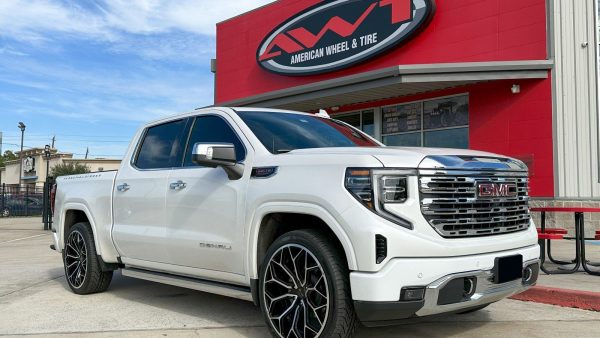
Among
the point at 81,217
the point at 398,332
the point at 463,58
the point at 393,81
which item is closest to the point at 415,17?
the point at 463,58

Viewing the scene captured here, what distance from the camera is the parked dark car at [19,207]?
2940 cm

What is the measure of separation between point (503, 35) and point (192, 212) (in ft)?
34.2

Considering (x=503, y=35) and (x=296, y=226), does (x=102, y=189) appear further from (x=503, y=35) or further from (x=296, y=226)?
(x=503, y=35)

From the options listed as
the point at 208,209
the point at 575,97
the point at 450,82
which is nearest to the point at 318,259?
the point at 208,209

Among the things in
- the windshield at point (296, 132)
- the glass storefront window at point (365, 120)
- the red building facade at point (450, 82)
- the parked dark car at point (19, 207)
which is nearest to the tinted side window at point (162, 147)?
the windshield at point (296, 132)

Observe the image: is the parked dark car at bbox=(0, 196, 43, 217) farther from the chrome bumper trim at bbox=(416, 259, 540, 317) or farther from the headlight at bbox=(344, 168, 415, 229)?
the chrome bumper trim at bbox=(416, 259, 540, 317)

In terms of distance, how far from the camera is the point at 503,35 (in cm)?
1280

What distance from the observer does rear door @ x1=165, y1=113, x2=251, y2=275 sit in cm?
436

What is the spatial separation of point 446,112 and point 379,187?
36.9 ft

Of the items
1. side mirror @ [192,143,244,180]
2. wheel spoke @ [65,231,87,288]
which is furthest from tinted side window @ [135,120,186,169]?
wheel spoke @ [65,231,87,288]

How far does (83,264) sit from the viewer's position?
6.19 metres

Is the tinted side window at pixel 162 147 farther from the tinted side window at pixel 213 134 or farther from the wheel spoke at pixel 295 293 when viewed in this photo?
the wheel spoke at pixel 295 293

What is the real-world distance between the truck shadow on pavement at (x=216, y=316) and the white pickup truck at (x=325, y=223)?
38cm

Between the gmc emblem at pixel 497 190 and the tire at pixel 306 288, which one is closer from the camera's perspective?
the tire at pixel 306 288
